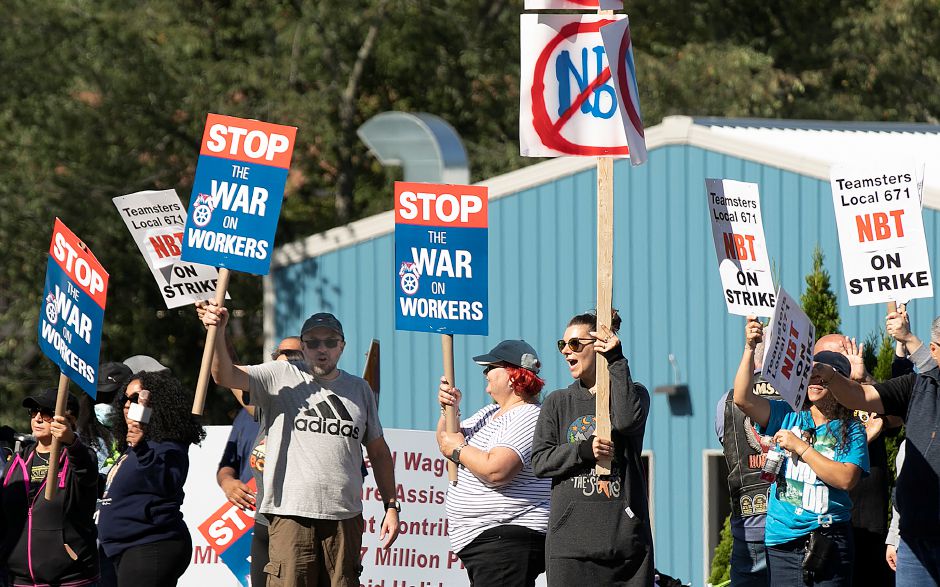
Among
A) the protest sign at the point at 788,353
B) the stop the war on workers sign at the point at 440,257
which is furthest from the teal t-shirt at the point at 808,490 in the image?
the stop the war on workers sign at the point at 440,257

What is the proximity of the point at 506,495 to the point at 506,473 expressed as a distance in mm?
165

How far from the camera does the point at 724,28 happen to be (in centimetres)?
3056

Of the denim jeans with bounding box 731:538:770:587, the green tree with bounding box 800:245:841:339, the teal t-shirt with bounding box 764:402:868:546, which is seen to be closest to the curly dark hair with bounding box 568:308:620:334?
the teal t-shirt with bounding box 764:402:868:546

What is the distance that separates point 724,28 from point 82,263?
903 inches

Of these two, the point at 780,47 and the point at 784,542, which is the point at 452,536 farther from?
the point at 780,47

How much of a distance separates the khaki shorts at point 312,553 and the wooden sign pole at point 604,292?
1.56 metres

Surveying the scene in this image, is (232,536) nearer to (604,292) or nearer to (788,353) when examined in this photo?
(604,292)

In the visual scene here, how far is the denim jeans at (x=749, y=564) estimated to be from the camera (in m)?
8.75

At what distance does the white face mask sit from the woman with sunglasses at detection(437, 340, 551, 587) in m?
2.38

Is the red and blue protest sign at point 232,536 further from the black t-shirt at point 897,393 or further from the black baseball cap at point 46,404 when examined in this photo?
the black t-shirt at point 897,393

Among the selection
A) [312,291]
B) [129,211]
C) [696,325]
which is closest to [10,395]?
[312,291]

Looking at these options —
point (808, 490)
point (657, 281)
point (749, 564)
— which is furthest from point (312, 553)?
point (657, 281)

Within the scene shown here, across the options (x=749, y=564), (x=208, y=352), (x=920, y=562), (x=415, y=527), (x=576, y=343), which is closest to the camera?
(x=920, y=562)

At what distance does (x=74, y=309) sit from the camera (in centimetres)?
920
